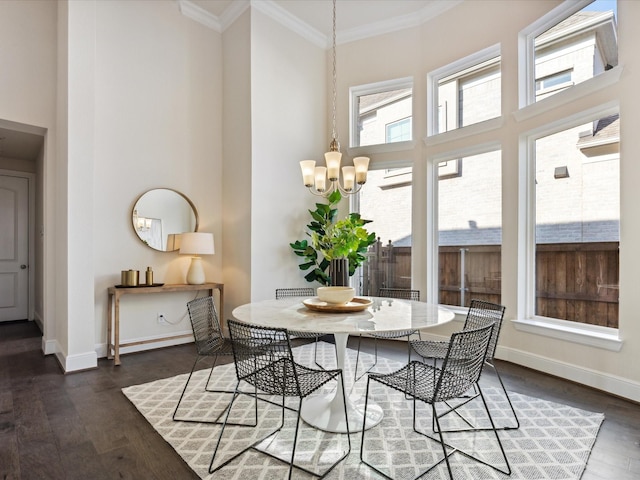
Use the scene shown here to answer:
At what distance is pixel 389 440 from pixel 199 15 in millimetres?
5192

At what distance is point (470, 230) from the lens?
428 cm

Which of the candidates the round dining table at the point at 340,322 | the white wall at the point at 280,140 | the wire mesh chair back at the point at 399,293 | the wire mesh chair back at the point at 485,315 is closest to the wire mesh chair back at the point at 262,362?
the round dining table at the point at 340,322

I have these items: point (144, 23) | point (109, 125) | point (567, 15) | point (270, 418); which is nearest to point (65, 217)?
point (109, 125)

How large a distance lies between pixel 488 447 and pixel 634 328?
5.42 feet

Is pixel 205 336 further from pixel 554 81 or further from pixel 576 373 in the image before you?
pixel 554 81

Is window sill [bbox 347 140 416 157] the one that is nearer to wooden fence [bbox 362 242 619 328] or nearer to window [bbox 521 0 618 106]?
wooden fence [bbox 362 242 619 328]

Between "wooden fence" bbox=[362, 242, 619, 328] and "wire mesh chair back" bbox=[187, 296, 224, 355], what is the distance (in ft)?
8.99

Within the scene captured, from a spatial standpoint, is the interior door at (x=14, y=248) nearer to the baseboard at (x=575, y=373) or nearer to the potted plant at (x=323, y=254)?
the potted plant at (x=323, y=254)

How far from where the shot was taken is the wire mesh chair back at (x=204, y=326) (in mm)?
2617

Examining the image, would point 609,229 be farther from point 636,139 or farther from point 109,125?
point 109,125

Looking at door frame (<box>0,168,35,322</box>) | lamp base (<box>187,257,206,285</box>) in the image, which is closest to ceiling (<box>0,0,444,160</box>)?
door frame (<box>0,168,35,322</box>)

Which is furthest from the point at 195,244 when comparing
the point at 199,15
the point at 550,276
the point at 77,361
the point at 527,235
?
the point at 550,276

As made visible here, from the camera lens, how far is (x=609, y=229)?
3.15 meters

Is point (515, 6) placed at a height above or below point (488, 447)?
above
